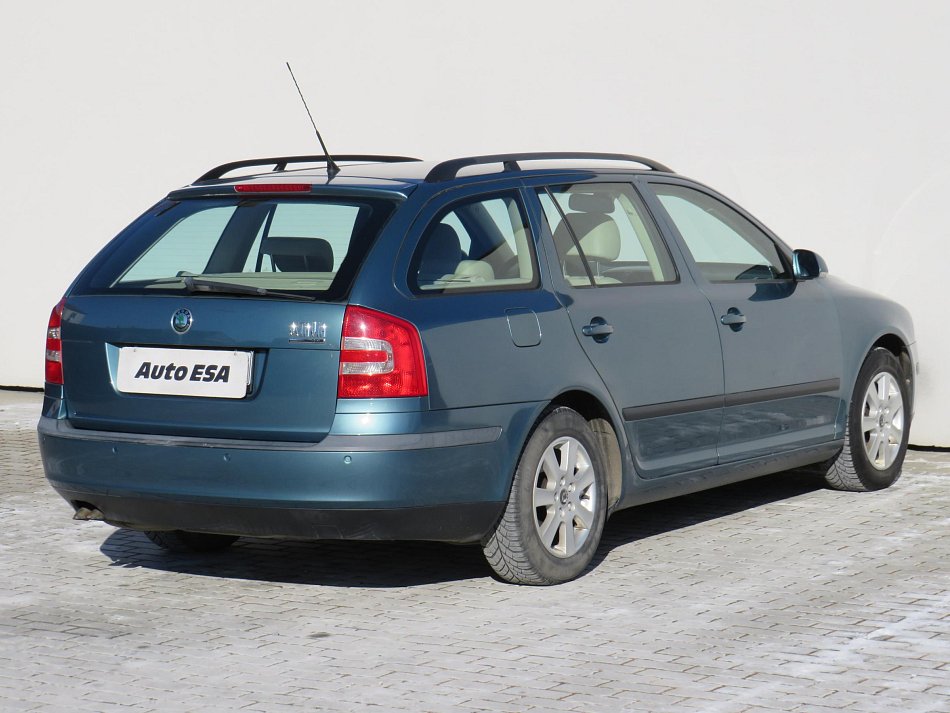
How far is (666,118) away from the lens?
417 inches

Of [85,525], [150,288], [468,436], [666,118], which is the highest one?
[666,118]

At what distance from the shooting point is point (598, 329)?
6.61 metres

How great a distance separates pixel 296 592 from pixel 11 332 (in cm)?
737

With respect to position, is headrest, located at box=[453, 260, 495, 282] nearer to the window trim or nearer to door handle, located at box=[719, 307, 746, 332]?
the window trim

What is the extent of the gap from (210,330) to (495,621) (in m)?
1.43

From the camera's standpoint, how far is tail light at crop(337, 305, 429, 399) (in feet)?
19.0

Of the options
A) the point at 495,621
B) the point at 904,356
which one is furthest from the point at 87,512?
the point at 904,356

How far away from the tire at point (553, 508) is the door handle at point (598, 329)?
0.31 m

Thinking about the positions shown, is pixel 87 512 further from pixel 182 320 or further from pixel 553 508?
pixel 553 508

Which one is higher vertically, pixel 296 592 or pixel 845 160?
pixel 845 160

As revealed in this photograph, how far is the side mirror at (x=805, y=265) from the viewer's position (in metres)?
7.89

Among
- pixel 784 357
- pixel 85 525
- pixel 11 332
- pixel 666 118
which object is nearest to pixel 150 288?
pixel 85 525

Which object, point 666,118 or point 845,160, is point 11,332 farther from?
point 845,160

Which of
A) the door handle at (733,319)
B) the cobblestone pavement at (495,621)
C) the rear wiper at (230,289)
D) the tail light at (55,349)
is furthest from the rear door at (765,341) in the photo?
the tail light at (55,349)
